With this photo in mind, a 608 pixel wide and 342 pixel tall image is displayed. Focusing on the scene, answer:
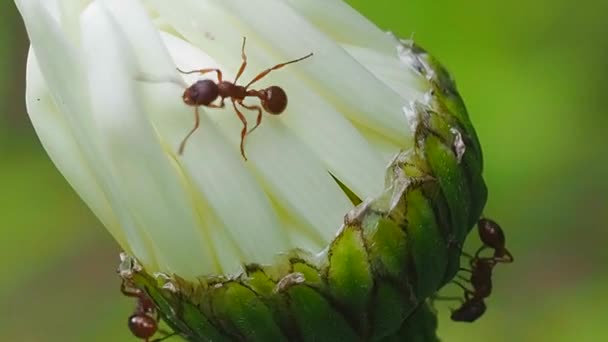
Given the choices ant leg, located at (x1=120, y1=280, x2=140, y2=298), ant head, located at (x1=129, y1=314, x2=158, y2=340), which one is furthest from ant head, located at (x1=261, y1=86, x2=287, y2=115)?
ant head, located at (x1=129, y1=314, x2=158, y2=340)

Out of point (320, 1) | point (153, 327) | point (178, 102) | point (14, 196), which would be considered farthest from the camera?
point (14, 196)

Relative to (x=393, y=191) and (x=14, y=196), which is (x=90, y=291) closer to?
(x=14, y=196)

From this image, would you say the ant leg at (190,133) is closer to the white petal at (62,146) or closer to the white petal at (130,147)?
the white petal at (130,147)

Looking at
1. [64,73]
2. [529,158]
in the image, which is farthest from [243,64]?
[529,158]

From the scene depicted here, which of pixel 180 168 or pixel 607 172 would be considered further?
pixel 607 172

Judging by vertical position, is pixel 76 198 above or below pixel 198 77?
below

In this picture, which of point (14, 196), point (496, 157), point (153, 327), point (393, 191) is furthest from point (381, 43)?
point (14, 196)

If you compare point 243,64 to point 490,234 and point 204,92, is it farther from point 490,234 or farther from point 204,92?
point 490,234
